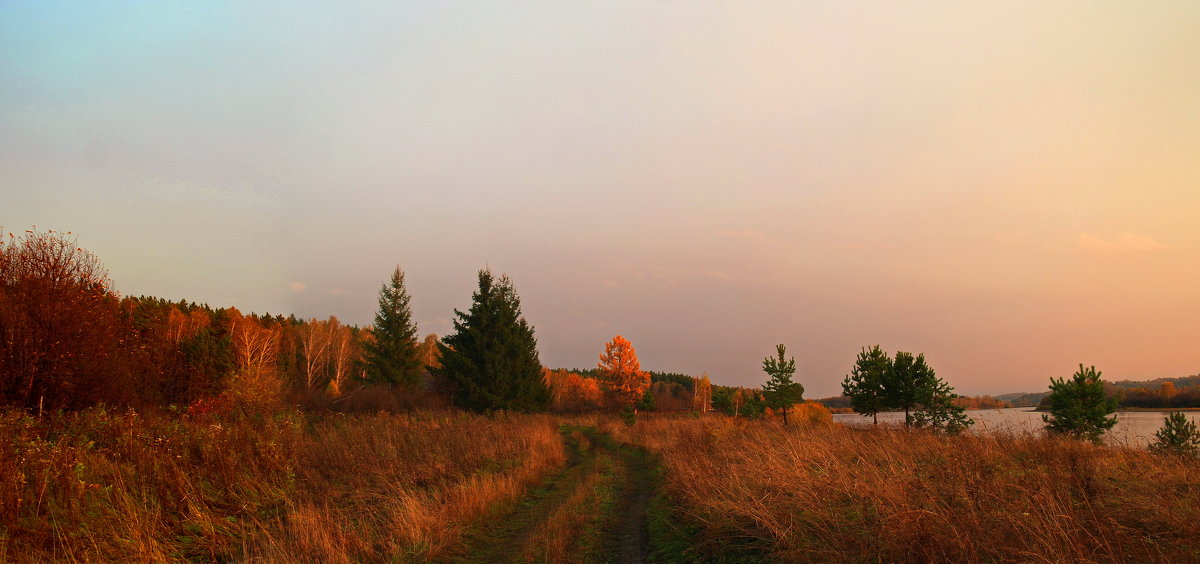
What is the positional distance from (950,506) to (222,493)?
11349 mm

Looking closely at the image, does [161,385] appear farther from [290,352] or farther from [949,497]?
[290,352]

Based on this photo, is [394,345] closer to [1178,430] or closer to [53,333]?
[53,333]

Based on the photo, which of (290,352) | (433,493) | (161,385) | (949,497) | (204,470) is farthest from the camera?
(290,352)

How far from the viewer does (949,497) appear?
585 centimetres

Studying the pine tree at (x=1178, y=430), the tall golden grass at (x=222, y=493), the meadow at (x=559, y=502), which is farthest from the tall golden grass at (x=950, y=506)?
the pine tree at (x=1178, y=430)

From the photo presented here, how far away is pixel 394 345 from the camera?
47438 mm

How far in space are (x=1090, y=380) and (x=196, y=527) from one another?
30.4m

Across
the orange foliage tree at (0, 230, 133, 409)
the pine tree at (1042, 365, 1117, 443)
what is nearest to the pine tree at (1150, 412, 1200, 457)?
the pine tree at (1042, 365, 1117, 443)

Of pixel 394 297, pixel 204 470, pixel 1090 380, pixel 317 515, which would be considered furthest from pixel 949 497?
pixel 394 297

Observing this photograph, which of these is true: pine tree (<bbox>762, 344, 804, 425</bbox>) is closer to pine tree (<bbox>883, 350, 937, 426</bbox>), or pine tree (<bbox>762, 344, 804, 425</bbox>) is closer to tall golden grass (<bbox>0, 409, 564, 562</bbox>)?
pine tree (<bbox>883, 350, 937, 426</bbox>)

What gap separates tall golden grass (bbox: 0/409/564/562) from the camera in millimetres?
6953

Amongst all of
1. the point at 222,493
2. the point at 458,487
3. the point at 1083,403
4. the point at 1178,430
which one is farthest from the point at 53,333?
the point at 1083,403

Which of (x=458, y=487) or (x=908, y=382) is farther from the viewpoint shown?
(x=908, y=382)

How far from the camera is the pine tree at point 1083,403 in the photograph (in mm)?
21547
